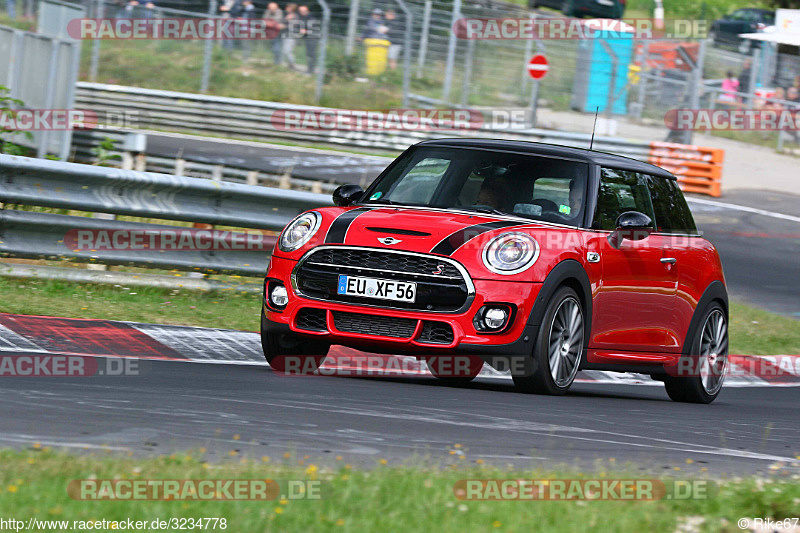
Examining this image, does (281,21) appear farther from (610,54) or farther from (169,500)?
(169,500)

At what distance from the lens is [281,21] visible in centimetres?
2741

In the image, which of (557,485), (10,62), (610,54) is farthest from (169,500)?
(610,54)

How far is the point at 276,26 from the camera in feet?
90.4

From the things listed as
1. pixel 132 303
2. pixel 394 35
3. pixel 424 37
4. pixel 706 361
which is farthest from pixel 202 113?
pixel 706 361

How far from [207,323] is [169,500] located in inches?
215

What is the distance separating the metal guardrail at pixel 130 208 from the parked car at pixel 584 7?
2726 centimetres

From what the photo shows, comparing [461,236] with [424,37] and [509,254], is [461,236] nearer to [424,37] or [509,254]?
[509,254]

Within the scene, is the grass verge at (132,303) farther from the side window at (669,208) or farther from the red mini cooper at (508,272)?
the side window at (669,208)

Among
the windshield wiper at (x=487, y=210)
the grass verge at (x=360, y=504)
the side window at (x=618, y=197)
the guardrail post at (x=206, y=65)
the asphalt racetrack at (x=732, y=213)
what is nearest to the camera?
the grass verge at (x=360, y=504)

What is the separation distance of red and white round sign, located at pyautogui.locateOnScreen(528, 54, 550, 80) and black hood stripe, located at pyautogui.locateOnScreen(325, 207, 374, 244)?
19.5 metres

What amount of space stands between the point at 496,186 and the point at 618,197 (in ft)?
2.86

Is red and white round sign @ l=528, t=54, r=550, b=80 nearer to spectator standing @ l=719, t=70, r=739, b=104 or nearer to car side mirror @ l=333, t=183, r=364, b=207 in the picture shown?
spectator standing @ l=719, t=70, r=739, b=104

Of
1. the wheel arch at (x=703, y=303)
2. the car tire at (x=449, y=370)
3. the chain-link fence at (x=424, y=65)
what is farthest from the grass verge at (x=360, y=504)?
the chain-link fence at (x=424, y=65)

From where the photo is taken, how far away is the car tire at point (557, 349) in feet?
24.8
